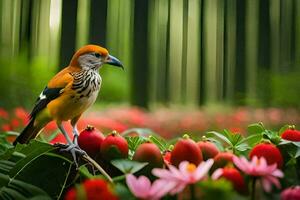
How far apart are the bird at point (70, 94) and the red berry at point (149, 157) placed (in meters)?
0.27

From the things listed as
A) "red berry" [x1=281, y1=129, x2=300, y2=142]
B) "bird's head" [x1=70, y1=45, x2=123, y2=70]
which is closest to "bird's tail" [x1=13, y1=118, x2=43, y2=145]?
"bird's head" [x1=70, y1=45, x2=123, y2=70]

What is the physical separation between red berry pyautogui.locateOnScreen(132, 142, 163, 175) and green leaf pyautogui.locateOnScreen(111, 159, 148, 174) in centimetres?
1

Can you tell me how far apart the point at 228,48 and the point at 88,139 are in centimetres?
355

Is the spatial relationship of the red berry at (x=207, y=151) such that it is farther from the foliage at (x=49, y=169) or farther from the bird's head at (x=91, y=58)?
the bird's head at (x=91, y=58)

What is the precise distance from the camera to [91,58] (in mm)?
767

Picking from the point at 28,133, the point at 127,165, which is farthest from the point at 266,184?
the point at 28,133

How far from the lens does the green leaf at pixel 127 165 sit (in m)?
0.45

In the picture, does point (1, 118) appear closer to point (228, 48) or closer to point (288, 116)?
point (288, 116)

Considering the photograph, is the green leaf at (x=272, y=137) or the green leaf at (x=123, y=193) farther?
the green leaf at (x=272, y=137)

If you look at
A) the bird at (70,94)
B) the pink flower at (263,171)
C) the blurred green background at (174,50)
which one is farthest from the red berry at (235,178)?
the blurred green background at (174,50)

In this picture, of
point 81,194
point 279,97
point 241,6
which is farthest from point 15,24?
point 81,194

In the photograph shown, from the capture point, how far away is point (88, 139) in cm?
52

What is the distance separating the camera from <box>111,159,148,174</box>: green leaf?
45 cm

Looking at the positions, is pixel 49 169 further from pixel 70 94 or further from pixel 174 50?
pixel 174 50
